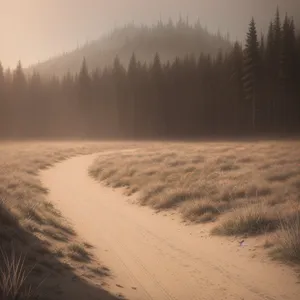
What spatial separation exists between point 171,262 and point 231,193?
5.07 meters

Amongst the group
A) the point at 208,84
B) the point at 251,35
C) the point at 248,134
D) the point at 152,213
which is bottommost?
the point at 152,213

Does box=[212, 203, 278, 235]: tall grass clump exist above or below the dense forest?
below

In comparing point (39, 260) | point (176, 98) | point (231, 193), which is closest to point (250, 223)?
point (231, 193)

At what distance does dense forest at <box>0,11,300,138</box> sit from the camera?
56250 mm

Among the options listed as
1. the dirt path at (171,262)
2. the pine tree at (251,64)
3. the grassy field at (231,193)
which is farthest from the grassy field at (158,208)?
the pine tree at (251,64)

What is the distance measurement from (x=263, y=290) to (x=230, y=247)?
6.72ft

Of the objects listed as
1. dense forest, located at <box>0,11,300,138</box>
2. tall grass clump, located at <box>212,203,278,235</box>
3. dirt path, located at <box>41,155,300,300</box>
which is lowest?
dirt path, located at <box>41,155,300,300</box>

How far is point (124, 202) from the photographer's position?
12.6 metres

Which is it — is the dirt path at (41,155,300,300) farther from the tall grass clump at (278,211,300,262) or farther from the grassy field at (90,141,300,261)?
the grassy field at (90,141,300,261)

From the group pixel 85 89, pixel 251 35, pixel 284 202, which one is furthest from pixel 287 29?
pixel 284 202

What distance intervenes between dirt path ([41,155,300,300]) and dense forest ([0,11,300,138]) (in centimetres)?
4714

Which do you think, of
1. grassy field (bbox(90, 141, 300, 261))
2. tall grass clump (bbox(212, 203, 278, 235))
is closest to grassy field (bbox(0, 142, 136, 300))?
tall grass clump (bbox(212, 203, 278, 235))

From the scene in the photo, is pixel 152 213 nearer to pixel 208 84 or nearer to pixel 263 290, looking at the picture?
pixel 263 290

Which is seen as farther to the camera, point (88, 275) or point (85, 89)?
point (85, 89)
